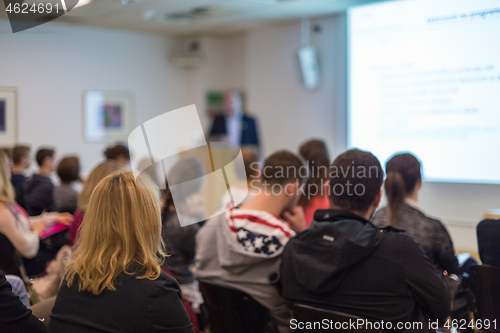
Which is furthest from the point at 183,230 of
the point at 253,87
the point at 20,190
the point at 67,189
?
the point at 253,87

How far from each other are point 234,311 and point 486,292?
1000mm

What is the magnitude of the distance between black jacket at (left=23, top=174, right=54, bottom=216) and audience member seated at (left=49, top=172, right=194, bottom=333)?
93.0 inches

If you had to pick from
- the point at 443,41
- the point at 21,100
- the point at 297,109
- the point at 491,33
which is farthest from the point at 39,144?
the point at 491,33

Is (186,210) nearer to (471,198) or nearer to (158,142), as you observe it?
(158,142)

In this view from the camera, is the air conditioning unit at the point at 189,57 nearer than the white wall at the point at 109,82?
No

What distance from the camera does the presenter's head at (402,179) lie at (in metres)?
2.14

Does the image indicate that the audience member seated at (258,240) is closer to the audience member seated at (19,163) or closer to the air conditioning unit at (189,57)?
the audience member seated at (19,163)

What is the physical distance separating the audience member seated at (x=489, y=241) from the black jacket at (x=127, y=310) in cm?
131

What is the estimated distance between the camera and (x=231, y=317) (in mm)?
1783

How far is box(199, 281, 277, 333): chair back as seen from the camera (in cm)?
172

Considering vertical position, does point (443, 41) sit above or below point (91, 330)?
above

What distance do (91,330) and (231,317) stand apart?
0.72m

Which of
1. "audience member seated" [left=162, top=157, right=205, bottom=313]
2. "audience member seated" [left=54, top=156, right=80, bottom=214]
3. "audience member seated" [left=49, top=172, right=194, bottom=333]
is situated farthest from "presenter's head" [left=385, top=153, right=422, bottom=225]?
"audience member seated" [left=54, top=156, right=80, bottom=214]

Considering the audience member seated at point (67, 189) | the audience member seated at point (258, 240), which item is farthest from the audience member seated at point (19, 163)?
the audience member seated at point (258, 240)
